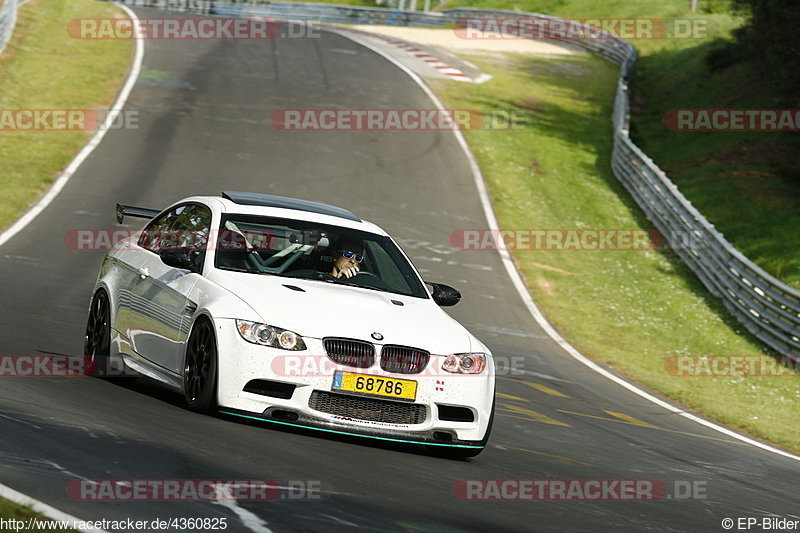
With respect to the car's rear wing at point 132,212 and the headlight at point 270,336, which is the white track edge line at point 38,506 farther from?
the car's rear wing at point 132,212

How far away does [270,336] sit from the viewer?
8.20 metres

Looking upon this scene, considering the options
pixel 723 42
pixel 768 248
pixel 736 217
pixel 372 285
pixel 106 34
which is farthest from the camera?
pixel 723 42

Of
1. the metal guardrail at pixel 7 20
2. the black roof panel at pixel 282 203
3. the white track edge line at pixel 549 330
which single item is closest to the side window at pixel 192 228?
the black roof panel at pixel 282 203

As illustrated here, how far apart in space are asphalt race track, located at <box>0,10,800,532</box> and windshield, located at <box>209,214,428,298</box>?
127 cm

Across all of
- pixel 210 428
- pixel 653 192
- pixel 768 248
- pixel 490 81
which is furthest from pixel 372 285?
pixel 490 81

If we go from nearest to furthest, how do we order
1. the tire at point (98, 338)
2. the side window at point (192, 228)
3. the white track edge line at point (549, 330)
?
1. the side window at point (192, 228)
2. the tire at point (98, 338)
3. the white track edge line at point (549, 330)

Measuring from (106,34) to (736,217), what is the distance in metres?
22.7

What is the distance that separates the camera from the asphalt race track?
21.8ft

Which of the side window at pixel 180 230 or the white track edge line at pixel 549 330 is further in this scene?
the white track edge line at pixel 549 330

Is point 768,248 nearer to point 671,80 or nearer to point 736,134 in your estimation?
point 736,134

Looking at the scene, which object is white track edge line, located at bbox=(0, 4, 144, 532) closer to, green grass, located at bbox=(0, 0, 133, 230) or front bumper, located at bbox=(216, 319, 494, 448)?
green grass, located at bbox=(0, 0, 133, 230)

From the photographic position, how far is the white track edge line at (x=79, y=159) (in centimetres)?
1944

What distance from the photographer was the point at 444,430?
8.57 meters

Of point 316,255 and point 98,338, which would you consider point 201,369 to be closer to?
point 316,255
